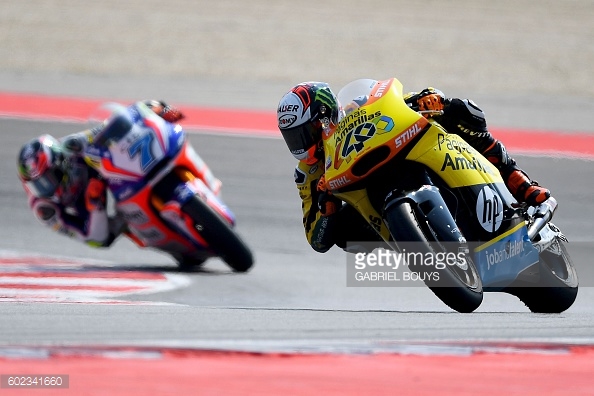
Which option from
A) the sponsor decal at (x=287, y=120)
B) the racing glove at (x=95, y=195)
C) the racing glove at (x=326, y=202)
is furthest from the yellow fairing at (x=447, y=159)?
the racing glove at (x=95, y=195)

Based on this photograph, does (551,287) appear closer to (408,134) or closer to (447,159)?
(447,159)

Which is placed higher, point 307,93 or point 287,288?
point 307,93

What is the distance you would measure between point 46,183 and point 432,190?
4228 mm

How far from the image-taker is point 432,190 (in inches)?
203

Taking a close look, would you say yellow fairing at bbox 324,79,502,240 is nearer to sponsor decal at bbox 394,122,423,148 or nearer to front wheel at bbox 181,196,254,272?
sponsor decal at bbox 394,122,423,148

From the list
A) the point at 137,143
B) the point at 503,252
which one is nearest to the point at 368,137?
the point at 503,252

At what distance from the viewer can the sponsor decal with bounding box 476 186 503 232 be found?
5398 mm

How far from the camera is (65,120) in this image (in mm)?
13164

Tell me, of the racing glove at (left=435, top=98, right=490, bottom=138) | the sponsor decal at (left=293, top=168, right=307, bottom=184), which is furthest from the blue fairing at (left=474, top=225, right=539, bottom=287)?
the sponsor decal at (left=293, top=168, right=307, bottom=184)

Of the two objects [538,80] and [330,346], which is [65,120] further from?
[330,346]

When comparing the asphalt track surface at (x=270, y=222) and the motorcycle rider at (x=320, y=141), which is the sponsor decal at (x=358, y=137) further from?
the asphalt track surface at (x=270, y=222)

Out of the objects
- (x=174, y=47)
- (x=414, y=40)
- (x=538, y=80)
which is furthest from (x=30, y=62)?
(x=538, y=80)

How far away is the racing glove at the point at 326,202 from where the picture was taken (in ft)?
18.4

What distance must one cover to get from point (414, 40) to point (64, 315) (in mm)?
15621
